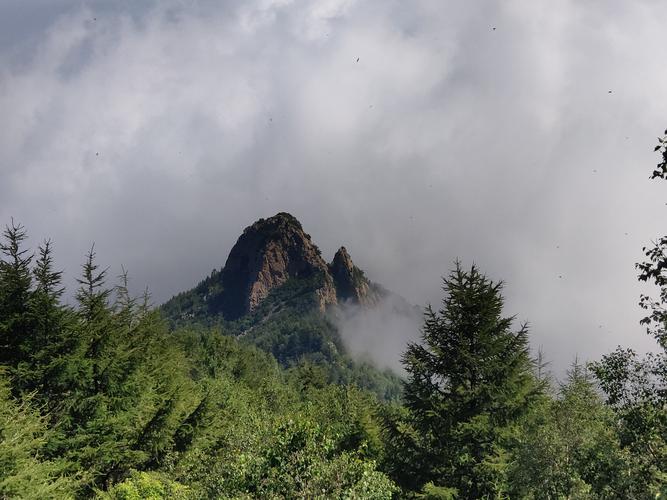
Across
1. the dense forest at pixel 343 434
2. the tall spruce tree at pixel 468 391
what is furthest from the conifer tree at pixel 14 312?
the tall spruce tree at pixel 468 391

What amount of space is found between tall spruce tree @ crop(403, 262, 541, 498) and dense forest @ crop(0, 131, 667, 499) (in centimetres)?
7

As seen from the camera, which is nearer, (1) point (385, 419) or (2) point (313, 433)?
(2) point (313, 433)

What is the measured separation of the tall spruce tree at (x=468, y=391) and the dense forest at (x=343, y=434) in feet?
0.24

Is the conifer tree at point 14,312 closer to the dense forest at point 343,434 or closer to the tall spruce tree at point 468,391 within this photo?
the dense forest at point 343,434

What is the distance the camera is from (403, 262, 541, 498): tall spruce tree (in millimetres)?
24766

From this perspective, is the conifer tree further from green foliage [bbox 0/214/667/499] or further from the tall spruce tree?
the tall spruce tree

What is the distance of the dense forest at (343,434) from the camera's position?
15625 mm

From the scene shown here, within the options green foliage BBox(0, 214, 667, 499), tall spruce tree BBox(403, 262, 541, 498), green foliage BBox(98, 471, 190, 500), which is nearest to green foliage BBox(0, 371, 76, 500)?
green foliage BBox(0, 214, 667, 499)

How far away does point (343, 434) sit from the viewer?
27.9 m

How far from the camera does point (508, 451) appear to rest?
25.2 metres

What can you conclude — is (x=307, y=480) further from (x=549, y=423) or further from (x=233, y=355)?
(x=233, y=355)

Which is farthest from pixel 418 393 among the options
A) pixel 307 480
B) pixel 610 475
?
pixel 307 480

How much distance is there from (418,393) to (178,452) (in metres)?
17.4

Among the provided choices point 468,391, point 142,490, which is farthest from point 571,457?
point 142,490
